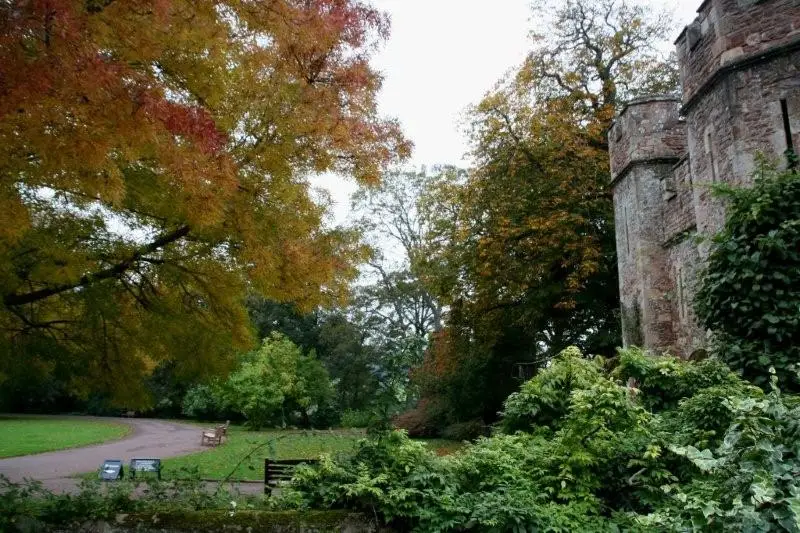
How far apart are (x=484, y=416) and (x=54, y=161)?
22.7m

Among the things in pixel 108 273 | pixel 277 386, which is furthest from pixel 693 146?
pixel 277 386

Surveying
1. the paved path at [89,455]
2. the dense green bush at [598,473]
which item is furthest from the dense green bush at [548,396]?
the paved path at [89,455]

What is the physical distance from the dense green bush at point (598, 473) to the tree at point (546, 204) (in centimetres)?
1049

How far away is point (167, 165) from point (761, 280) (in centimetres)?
649

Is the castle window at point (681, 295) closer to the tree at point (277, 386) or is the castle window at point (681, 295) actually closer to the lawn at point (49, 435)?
the lawn at point (49, 435)

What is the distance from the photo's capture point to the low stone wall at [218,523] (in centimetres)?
471

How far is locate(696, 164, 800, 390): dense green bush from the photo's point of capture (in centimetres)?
701

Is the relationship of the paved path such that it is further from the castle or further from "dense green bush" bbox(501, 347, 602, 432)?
the castle

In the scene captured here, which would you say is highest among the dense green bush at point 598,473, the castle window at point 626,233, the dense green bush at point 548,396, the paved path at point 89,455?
the castle window at point 626,233

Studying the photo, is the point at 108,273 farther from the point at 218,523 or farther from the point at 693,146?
the point at 693,146

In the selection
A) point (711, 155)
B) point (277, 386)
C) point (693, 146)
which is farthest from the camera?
point (277, 386)

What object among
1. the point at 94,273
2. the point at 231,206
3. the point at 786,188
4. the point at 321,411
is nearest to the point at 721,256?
the point at 786,188

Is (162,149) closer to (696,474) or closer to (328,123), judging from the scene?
(328,123)

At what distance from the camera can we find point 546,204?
17.5 m
